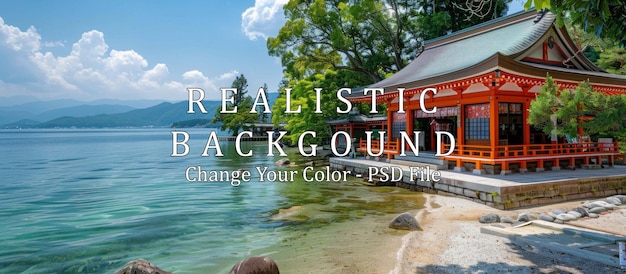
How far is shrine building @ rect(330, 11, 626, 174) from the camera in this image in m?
14.1

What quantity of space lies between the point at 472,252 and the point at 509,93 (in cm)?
1025

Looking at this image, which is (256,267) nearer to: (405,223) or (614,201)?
(405,223)

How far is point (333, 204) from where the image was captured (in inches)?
531

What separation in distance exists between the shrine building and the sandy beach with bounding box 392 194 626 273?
4.77 m

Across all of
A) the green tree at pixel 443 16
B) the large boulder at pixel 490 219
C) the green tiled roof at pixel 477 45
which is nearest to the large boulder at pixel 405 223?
the large boulder at pixel 490 219

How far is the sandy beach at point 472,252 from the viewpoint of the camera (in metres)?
6.14

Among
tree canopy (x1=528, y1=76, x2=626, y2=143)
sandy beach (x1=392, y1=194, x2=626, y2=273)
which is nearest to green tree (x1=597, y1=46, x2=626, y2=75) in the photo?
sandy beach (x1=392, y1=194, x2=626, y2=273)

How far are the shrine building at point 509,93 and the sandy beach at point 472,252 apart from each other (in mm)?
4767

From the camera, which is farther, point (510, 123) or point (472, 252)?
point (510, 123)

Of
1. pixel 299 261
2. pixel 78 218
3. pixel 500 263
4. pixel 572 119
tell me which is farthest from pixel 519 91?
pixel 78 218

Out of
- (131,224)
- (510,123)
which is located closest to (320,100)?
(510,123)

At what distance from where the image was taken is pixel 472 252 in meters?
7.12

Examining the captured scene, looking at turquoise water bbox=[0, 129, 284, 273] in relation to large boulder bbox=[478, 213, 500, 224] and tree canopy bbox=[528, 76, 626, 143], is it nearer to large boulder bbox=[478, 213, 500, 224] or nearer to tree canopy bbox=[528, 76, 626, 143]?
large boulder bbox=[478, 213, 500, 224]

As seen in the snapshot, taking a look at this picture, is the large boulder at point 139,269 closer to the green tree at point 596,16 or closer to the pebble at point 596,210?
the green tree at point 596,16
